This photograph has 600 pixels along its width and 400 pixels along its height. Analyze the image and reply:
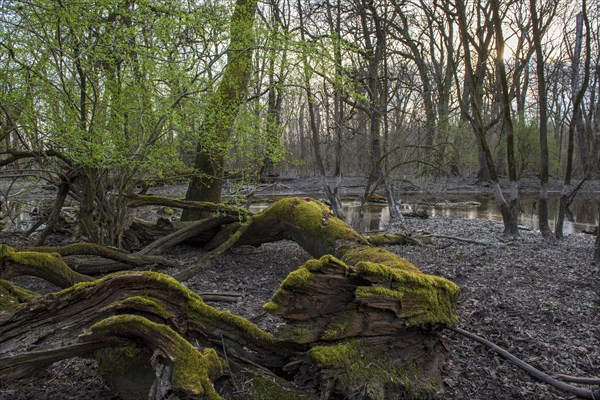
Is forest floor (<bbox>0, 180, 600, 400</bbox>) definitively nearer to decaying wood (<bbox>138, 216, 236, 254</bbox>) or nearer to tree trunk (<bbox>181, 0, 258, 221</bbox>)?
decaying wood (<bbox>138, 216, 236, 254</bbox>)

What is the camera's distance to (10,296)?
11.1ft

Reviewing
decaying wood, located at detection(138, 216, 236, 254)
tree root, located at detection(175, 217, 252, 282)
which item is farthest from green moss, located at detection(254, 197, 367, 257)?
decaying wood, located at detection(138, 216, 236, 254)

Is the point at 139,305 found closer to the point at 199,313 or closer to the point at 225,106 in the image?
the point at 199,313

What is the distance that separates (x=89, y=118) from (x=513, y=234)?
900cm

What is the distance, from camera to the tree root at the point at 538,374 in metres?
3.10

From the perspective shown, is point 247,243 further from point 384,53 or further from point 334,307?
point 384,53

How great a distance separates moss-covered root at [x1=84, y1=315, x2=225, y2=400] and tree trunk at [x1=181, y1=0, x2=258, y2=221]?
377 cm

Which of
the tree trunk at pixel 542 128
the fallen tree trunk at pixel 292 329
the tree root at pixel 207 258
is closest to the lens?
the fallen tree trunk at pixel 292 329

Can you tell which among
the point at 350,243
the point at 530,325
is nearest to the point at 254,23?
the point at 350,243

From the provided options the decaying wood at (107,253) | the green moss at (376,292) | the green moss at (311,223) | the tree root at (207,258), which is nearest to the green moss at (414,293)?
the green moss at (376,292)

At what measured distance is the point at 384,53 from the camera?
12.4 metres

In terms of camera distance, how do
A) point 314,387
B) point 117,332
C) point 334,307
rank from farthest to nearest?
point 334,307 → point 314,387 → point 117,332

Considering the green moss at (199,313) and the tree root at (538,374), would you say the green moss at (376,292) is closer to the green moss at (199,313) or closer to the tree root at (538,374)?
the green moss at (199,313)

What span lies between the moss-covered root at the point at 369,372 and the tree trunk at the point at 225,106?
404cm
